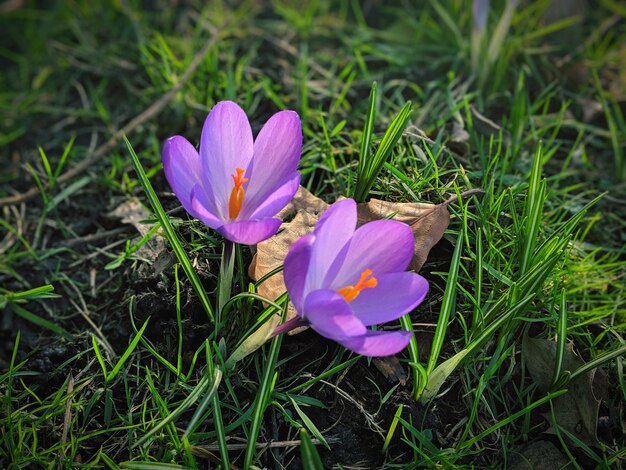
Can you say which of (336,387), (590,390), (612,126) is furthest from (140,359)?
(612,126)

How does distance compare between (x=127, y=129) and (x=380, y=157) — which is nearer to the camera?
(x=380, y=157)

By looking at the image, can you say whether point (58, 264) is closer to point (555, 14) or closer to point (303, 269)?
point (303, 269)

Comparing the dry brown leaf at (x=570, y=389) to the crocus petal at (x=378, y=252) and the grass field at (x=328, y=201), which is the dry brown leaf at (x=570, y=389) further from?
the crocus petal at (x=378, y=252)

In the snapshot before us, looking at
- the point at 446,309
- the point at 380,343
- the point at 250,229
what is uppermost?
the point at 250,229

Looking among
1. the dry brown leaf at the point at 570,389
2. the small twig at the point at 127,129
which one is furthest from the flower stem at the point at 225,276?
the small twig at the point at 127,129

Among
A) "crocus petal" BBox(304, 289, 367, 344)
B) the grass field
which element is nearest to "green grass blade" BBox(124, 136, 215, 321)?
the grass field


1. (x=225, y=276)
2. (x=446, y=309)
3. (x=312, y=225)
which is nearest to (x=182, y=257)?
(x=225, y=276)

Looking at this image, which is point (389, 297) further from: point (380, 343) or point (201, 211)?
point (201, 211)
